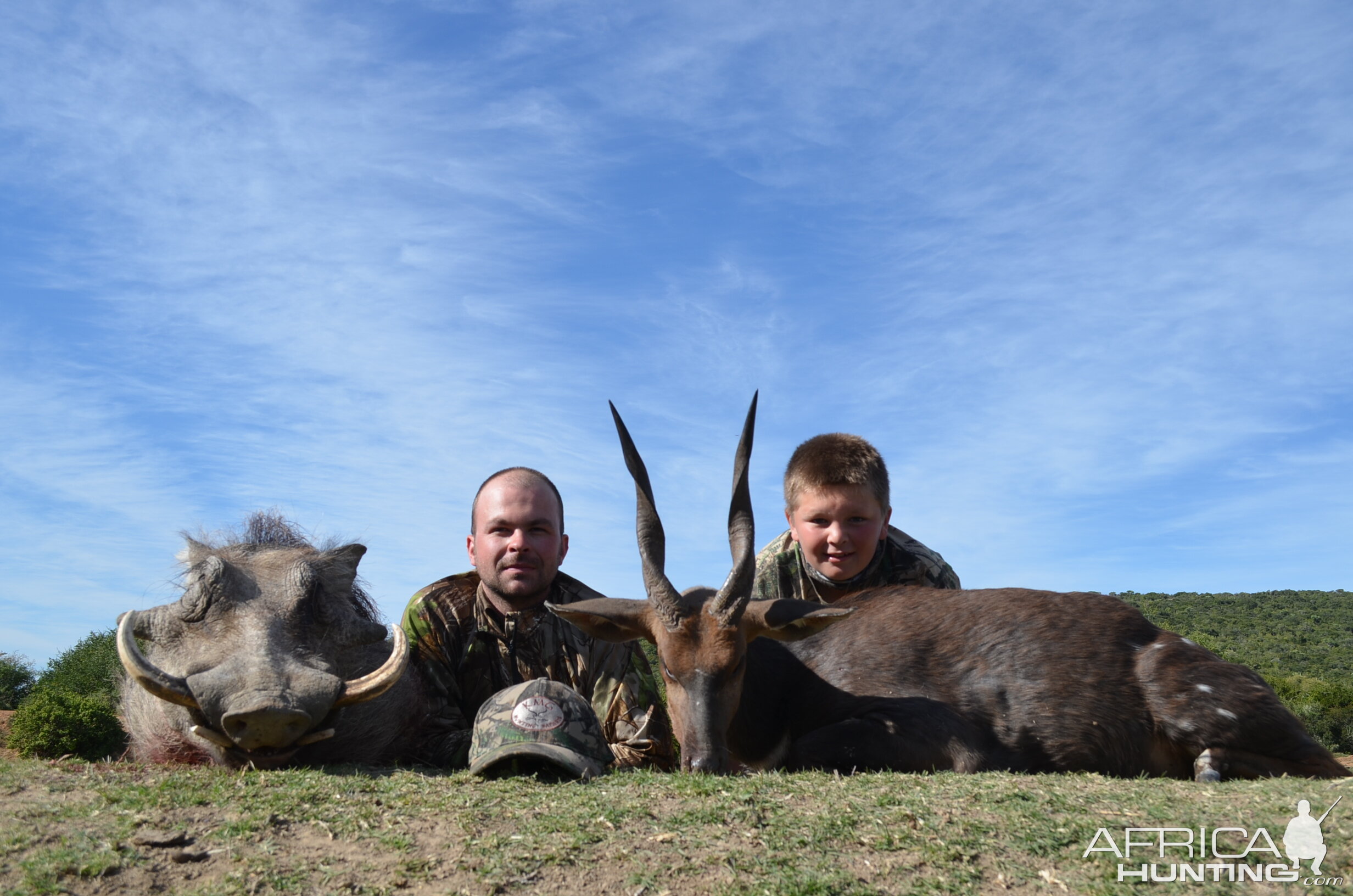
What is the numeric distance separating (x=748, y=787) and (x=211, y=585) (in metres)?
3.18

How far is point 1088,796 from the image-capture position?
4805 millimetres

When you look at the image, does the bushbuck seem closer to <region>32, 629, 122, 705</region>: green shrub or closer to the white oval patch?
the white oval patch

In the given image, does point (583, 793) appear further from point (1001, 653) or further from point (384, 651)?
point (1001, 653)

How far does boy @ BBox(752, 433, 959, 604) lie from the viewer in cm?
820

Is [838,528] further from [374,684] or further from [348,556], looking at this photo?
[374,684]

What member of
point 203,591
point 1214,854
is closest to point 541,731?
point 203,591

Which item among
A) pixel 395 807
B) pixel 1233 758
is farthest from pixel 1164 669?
pixel 395 807

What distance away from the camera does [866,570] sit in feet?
29.1

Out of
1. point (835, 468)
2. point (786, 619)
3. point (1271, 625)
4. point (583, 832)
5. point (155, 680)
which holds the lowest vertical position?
point (583, 832)

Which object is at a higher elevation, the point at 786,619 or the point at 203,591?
the point at 203,591

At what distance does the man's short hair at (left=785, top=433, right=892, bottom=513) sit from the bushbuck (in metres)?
1.36

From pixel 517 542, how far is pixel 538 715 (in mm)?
2174

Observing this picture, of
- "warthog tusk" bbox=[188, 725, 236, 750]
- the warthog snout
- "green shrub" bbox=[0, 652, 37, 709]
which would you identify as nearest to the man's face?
the warthog snout

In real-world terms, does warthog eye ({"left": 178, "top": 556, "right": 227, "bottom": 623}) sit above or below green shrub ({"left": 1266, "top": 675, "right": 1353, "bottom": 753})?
above
